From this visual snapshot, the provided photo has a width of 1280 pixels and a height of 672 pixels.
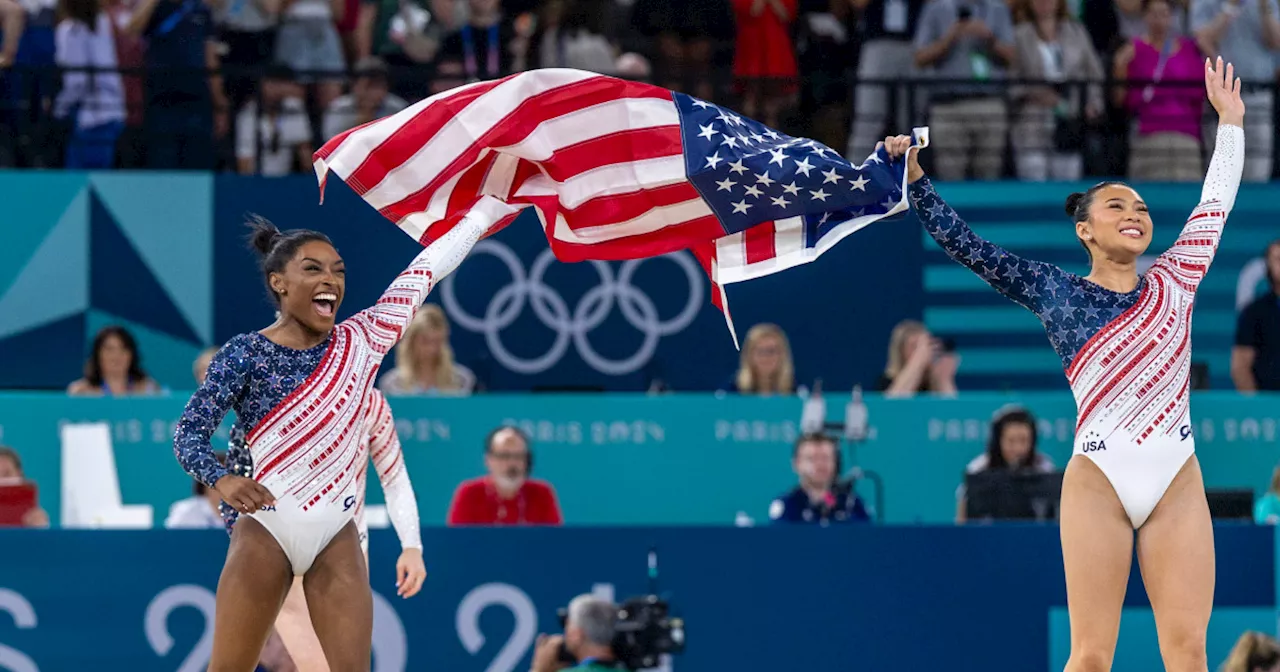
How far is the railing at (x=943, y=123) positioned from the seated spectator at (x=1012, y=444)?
2.61m

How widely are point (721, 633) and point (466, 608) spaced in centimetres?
121

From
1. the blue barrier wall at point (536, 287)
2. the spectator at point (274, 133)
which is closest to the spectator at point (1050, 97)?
the blue barrier wall at point (536, 287)

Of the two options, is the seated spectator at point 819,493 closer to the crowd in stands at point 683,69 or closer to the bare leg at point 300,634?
the crowd in stands at point 683,69

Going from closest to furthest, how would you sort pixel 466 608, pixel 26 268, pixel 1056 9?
pixel 466 608 < pixel 26 268 < pixel 1056 9

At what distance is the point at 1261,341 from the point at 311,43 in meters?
6.18

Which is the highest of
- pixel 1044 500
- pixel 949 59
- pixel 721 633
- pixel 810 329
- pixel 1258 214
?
pixel 949 59

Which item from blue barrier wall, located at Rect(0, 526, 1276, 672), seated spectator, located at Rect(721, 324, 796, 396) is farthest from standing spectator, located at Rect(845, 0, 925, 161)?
blue barrier wall, located at Rect(0, 526, 1276, 672)

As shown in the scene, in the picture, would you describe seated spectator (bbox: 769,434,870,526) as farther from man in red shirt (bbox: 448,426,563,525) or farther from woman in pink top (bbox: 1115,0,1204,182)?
woman in pink top (bbox: 1115,0,1204,182)

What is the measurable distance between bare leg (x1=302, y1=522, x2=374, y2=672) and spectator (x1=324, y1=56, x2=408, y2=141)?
566cm

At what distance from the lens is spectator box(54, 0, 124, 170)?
11.2 m

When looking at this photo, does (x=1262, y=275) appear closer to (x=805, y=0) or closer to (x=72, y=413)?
(x=805, y=0)

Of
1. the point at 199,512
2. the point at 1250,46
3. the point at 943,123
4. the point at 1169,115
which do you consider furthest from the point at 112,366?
the point at 1250,46

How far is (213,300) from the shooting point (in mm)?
11414

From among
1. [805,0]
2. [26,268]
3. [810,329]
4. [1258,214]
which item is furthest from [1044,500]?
[26,268]
